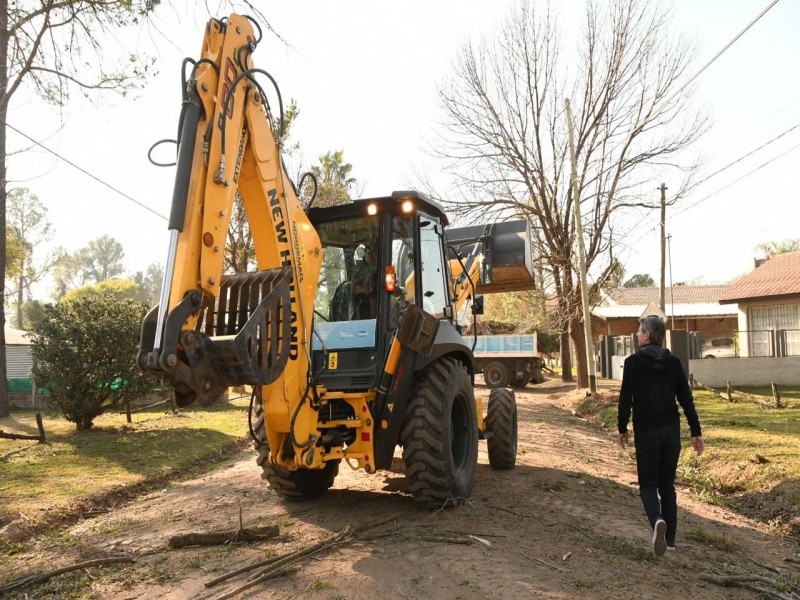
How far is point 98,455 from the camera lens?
10.2m

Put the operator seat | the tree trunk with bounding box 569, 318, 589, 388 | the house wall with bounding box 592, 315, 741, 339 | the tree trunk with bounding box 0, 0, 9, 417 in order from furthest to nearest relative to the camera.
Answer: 1. the house wall with bounding box 592, 315, 741, 339
2. the tree trunk with bounding box 569, 318, 589, 388
3. the tree trunk with bounding box 0, 0, 9, 417
4. the operator seat

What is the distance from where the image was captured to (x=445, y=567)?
181 inches

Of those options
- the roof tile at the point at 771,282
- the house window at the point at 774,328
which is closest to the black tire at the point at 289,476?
the house window at the point at 774,328

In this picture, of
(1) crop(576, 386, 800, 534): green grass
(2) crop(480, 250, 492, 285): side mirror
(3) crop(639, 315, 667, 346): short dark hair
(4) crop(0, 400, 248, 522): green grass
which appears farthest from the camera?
(2) crop(480, 250, 492, 285): side mirror

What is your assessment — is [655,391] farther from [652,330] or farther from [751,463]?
[751,463]

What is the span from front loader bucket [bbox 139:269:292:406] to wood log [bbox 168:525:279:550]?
142 cm

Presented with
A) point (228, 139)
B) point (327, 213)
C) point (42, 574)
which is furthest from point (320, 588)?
point (327, 213)

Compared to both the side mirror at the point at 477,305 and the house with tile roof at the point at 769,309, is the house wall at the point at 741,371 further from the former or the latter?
the side mirror at the point at 477,305

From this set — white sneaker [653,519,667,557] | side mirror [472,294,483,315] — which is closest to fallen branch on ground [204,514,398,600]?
white sneaker [653,519,667,557]

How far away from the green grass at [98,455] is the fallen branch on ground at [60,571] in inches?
91.8

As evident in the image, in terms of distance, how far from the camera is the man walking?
529 cm

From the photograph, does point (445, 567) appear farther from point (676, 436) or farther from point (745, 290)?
point (745, 290)

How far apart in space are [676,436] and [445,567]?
86.8 inches

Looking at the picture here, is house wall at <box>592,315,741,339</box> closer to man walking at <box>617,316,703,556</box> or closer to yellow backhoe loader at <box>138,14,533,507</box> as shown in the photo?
yellow backhoe loader at <box>138,14,533,507</box>
